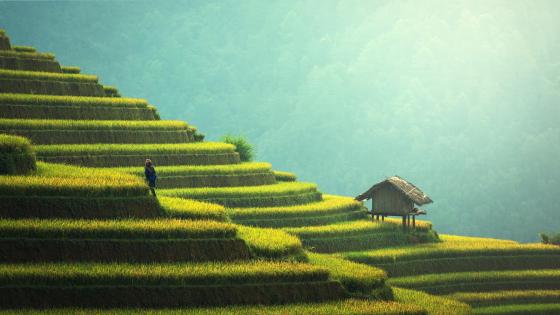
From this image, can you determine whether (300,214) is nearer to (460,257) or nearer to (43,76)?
(460,257)

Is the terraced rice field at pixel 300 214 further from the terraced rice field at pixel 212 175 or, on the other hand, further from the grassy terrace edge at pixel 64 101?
the grassy terrace edge at pixel 64 101

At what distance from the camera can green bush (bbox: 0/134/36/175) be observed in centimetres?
3519

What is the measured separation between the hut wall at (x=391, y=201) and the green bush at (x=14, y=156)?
23.4 metres

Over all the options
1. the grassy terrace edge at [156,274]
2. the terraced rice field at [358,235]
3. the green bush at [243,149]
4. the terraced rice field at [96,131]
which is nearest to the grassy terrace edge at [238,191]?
the terraced rice field at [358,235]

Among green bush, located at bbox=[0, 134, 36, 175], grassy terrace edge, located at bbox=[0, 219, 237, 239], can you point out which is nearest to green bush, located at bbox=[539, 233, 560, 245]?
grassy terrace edge, located at bbox=[0, 219, 237, 239]

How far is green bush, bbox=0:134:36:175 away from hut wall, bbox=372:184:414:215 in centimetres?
2335

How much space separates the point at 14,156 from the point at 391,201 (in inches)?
963

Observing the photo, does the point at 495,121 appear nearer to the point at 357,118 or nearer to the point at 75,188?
the point at 357,118

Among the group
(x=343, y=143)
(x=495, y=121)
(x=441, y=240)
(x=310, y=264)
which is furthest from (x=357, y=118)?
(x=310, y=264)

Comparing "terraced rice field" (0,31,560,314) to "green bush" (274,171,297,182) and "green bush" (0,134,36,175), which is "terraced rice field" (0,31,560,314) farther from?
"green bush" (0,134,36,175)

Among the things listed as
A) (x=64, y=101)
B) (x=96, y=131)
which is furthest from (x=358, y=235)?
(x=64, y=101)

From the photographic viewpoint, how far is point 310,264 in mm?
34906

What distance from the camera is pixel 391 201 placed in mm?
54375

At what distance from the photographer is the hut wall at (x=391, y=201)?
54031 millimetres
